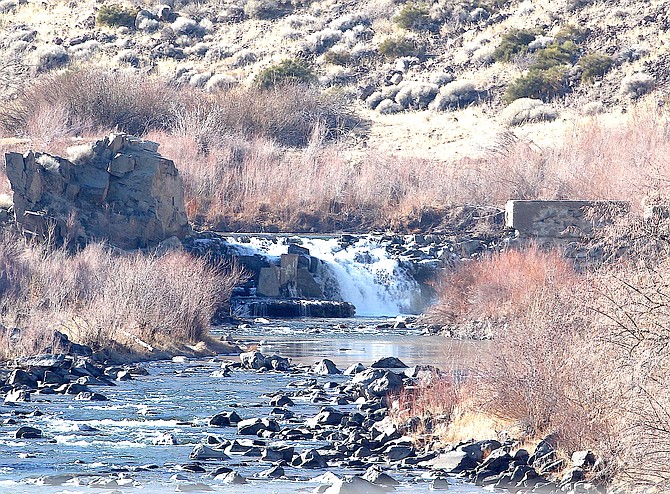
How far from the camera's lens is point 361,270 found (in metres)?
44.9

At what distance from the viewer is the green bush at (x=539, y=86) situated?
68.6 m

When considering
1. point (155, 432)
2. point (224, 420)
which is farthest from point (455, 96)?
point (155, 432)

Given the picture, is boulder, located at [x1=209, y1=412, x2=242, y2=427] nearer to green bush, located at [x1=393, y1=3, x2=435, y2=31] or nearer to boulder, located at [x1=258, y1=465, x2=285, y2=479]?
boulder, located at [x1=258, y1=465, x2=285, y2=479]

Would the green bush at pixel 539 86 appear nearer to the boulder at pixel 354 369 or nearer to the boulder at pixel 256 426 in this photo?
the boulder at pixel 354 369

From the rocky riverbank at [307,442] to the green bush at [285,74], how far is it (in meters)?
50.0

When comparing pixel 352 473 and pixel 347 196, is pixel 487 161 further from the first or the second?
pixel 352 473

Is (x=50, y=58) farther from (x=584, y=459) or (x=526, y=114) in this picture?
(x=584, y=459)

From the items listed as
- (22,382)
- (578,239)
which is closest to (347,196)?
(578,239)

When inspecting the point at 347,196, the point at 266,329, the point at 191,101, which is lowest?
the point at 266,329

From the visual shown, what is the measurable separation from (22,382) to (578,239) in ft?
85.4

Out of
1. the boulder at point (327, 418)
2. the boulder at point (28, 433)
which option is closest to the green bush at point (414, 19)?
the boulder at point (327, 418)

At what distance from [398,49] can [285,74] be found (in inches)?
355

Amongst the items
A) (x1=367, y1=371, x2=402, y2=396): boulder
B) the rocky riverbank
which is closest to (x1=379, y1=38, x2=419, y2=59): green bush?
the rocky riverbank

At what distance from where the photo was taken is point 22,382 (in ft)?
69.1
